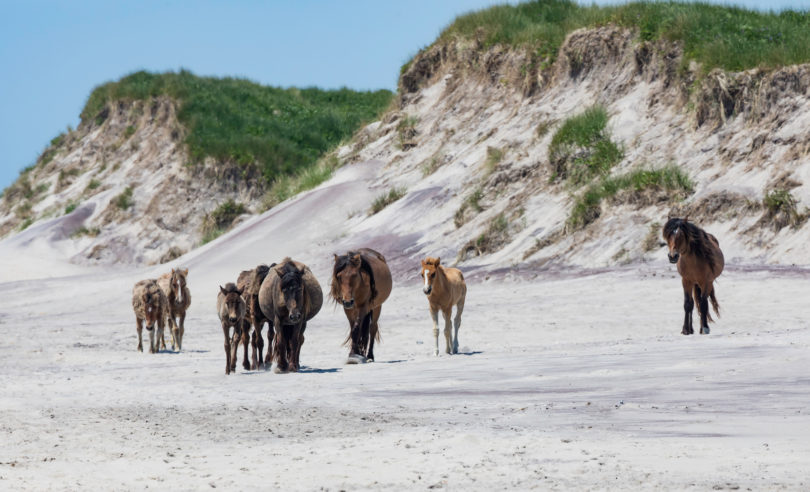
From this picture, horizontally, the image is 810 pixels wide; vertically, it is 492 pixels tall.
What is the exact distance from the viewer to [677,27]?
35.8 m

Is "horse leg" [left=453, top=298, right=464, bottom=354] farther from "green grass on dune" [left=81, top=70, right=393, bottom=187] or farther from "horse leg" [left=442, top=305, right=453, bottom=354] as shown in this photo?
"green grass on dune" [left=81, top=70, right=393, bottom=187]

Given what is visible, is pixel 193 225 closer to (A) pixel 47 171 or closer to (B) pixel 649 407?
(A) pixel 47 171

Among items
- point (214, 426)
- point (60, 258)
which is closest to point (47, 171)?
point (60, 258)

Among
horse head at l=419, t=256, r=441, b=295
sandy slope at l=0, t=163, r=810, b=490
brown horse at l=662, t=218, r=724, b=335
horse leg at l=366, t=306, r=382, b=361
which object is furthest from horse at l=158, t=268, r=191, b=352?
brown horse at l=662, t=218, r=724, b=335

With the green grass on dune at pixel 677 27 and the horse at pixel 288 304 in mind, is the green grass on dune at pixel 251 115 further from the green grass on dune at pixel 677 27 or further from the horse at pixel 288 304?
the horse at pixel 288 304

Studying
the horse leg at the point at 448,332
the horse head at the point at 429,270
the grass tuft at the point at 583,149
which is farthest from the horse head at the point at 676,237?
the grass tuft at the point at 583,149

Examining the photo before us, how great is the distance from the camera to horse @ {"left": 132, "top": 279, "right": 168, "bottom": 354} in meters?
20.0

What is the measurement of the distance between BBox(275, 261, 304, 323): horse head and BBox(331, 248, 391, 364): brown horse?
90cm

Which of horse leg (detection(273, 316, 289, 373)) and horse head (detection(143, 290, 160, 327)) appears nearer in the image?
horse leg (detection(273, 316, 289, 373))

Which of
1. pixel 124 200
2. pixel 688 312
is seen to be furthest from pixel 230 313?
pixel 124 200

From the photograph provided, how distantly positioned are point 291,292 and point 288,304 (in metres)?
0.16

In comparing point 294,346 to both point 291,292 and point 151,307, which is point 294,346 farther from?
point 151,307

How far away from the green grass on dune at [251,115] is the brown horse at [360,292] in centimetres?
3434

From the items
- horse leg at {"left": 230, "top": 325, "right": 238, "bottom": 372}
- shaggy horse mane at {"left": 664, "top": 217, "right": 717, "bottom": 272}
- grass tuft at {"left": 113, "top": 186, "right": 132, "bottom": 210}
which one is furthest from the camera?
grass tuft at {"left": 113, "top": 186, "right": 132, "bottom": 210}
